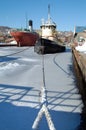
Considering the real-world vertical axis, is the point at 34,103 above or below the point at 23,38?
above

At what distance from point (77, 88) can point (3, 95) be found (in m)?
2.69

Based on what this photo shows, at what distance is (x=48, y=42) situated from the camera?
27.5 m

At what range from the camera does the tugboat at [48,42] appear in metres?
26.6

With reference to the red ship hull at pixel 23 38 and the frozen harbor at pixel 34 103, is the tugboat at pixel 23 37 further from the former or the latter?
the frozen harbor at pixel 34 103

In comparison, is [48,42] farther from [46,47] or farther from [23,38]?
[23,38]

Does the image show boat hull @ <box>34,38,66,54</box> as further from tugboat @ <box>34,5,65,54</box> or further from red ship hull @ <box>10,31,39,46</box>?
red ship hull @ <box>10,31,39,46</box>

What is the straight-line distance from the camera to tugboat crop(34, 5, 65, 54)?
26562mm

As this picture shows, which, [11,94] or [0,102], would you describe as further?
[11,94]

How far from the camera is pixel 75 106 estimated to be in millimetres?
6871

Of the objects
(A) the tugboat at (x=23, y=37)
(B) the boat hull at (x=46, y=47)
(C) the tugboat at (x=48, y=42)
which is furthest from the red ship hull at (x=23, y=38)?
(B) the boat hull at (x=46, y=47)

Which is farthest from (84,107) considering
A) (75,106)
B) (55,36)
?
(55,36)

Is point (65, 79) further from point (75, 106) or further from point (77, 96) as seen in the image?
point (75, 106)

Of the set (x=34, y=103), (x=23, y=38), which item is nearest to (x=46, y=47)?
(x=23, y=38)

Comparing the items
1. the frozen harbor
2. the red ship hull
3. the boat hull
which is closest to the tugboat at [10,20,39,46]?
the red ship hull
